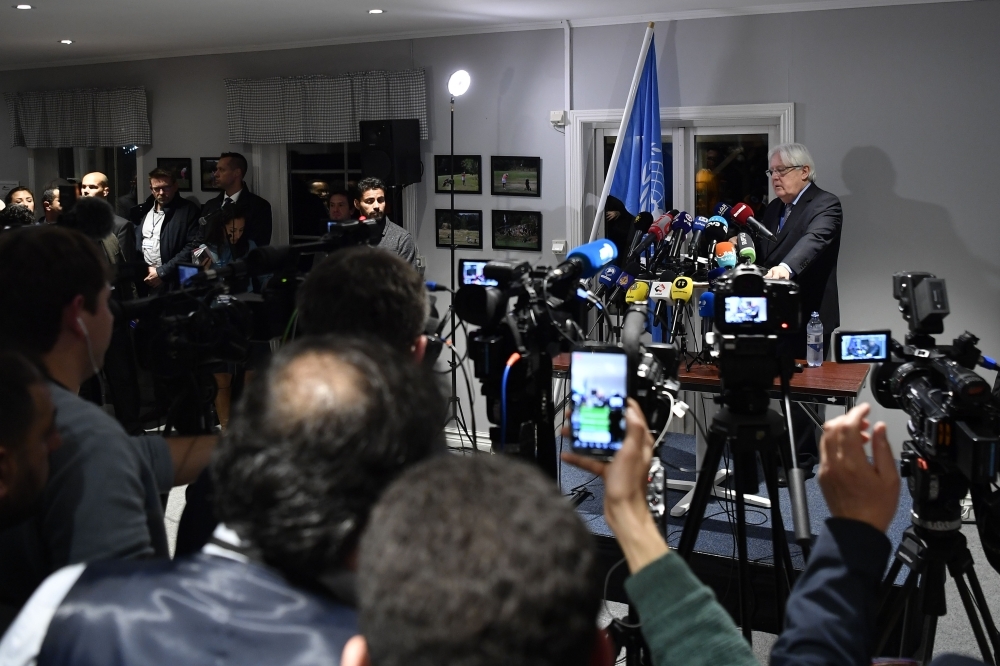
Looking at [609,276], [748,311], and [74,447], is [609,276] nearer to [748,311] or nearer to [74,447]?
[748,311]

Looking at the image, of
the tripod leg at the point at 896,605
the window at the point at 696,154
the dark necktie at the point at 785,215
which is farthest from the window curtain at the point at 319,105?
the tripod leg at the point at 896,605

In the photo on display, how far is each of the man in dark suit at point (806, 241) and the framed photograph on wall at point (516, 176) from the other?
1455mm

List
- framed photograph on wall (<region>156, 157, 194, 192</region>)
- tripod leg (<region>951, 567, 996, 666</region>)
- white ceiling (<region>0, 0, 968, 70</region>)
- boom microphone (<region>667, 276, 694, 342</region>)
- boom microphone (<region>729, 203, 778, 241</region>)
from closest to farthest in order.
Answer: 1. tripod leg (<region>951, 567, 996, 666</region>)
2. boom microphone (<region>667, 276, 694, 342</region>)
3. boom microphone (<region>729, 203, 778, 241</region>)
4. white ceiling (<region>0, 0, 968, 70</region>)
5. framed photograph on wall (<region>156, 157, 194, 192</region>)

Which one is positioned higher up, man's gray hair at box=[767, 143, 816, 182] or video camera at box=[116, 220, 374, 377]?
man's gray hair at box=[767, 143, 816, 182]

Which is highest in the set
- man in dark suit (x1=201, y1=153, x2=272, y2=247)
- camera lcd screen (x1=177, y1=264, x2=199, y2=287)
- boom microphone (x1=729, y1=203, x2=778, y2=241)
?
man in dark suit (x1=201, y1=153, x2=272, y2=247)

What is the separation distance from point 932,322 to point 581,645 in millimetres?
1749

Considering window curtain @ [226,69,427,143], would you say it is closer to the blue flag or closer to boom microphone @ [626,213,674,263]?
the blue flag

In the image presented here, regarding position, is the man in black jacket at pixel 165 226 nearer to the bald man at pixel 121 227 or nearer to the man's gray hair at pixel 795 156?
the bald man at pixel 121 227

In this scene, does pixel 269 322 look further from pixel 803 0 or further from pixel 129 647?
pixel 803 0

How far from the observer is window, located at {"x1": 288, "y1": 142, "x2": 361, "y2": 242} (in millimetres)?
6297

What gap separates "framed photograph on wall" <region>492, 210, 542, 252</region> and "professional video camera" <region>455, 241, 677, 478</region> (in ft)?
12.0

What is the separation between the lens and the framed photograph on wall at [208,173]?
658cm

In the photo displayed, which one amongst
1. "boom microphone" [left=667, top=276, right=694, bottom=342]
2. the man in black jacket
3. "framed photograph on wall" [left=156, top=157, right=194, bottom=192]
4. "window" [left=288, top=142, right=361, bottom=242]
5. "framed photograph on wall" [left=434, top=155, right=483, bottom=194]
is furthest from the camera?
"framed photograph on wall" [left=156, top=157, right=194, bottom=192]

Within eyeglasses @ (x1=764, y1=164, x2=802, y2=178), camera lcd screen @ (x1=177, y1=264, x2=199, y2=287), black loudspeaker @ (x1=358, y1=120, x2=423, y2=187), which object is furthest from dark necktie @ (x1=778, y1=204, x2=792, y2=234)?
camera lcd screen @ (x1=177, y1=264, x2=199, y2=287)
